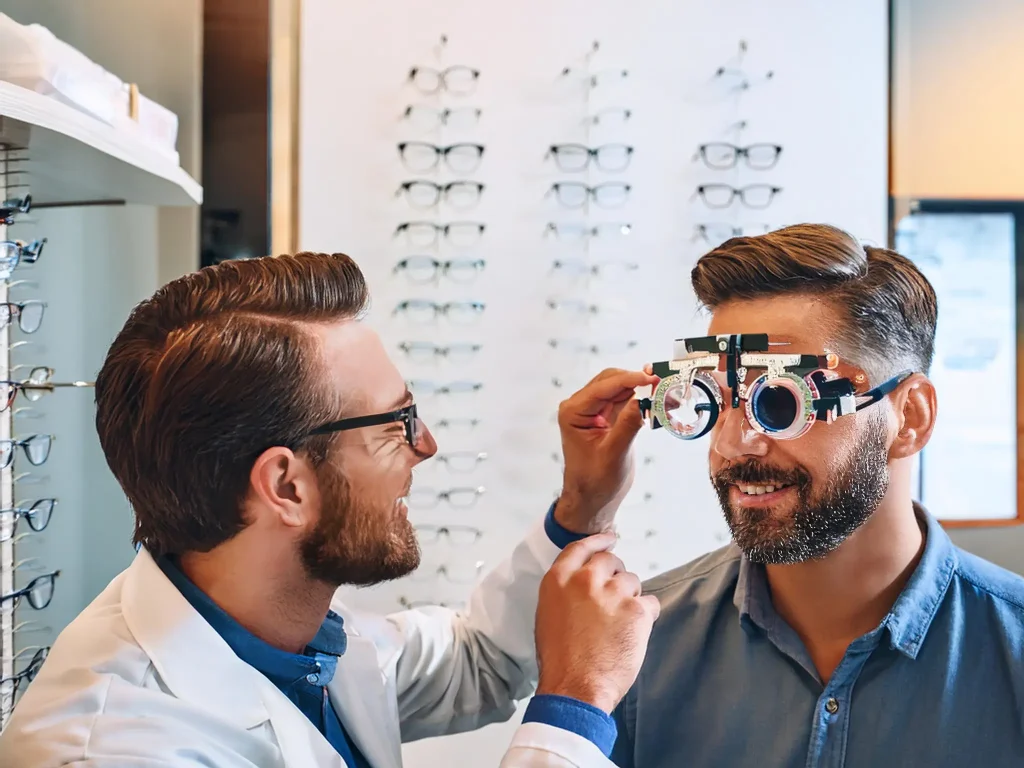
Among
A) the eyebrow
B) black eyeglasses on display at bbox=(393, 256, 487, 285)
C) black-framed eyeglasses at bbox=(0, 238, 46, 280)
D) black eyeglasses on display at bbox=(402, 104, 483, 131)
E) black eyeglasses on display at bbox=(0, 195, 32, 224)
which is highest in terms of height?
black eyeglasses on display at bbox=(402, 104, 483, 131)

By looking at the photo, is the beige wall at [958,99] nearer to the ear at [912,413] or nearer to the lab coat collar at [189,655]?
the ear at [912,413]

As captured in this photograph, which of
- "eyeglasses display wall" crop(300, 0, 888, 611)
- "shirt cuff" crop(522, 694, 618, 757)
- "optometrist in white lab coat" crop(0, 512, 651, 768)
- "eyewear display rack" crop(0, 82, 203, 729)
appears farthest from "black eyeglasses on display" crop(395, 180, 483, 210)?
"shirt cuff" crop(522, 694, 618, 757)

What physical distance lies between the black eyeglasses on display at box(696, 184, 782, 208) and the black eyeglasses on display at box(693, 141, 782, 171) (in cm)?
6

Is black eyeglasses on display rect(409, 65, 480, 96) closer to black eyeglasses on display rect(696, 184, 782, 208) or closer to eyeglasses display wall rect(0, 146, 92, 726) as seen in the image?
black eyeglasses on display rect(696, 184, 782, 208)

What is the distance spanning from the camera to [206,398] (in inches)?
46.2

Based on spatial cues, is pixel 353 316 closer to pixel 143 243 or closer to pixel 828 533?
pixel 828 533

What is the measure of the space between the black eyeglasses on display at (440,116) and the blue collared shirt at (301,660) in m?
1.56

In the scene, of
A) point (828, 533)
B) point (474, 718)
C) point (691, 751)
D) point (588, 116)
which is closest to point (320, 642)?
point (474, 718)

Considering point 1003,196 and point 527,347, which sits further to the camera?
point 1003,196

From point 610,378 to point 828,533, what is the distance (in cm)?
44

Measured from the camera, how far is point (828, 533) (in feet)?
4.36

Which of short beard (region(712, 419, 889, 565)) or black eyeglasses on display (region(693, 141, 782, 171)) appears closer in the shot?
short beard (region(712, 419, 889, 565))

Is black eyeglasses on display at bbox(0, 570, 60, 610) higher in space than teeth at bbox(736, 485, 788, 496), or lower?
lower

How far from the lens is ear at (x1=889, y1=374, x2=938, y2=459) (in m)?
1.38
